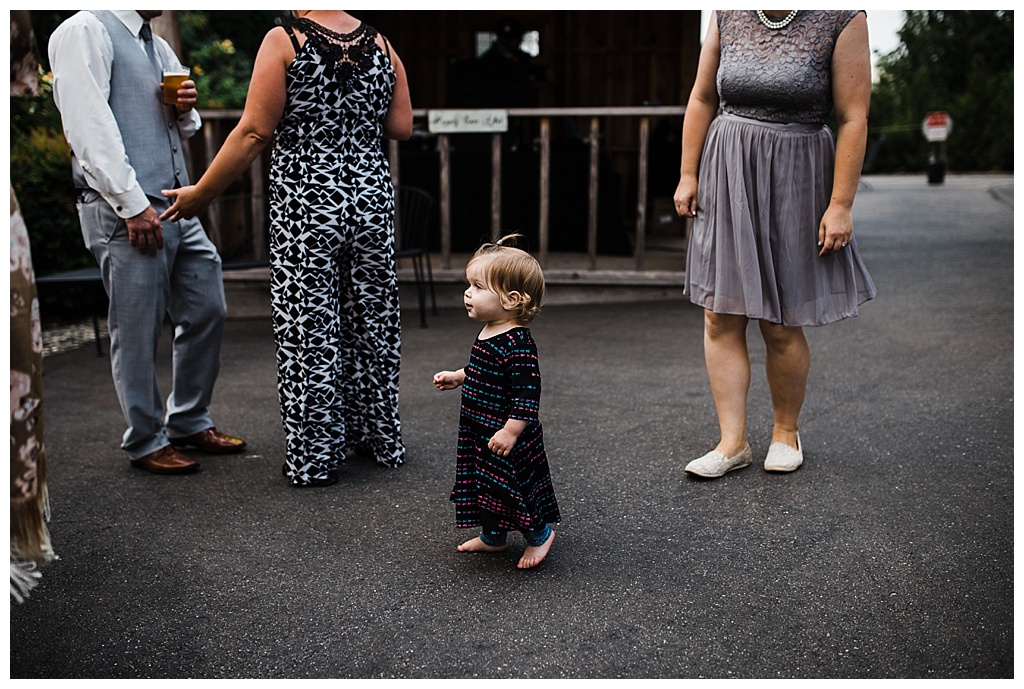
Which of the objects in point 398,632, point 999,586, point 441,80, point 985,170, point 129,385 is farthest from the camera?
point 985,170

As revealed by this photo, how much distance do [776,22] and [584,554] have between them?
180 centimetres

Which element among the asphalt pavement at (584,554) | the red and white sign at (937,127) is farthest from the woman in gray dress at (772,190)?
the red and white sign at (937,127)

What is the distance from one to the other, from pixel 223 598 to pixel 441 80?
9050mm

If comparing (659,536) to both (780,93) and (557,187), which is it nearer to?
(780,93)

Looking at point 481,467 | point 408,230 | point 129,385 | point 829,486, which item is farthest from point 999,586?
point 408,230

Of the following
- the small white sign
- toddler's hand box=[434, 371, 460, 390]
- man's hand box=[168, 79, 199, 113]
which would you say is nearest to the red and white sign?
the small white sign

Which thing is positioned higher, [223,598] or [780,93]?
[780,93]

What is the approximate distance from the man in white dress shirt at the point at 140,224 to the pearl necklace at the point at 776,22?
1989 millimetres

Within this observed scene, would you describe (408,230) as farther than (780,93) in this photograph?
Yes

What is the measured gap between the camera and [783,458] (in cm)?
366

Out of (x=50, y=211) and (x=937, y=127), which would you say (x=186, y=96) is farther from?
(x=937, y=127)

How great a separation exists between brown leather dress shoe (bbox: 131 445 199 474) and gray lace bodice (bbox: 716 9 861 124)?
2299mm

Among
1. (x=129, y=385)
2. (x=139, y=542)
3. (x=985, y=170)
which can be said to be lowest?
(x=985, y=170)

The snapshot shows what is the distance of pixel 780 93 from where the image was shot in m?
3.36
